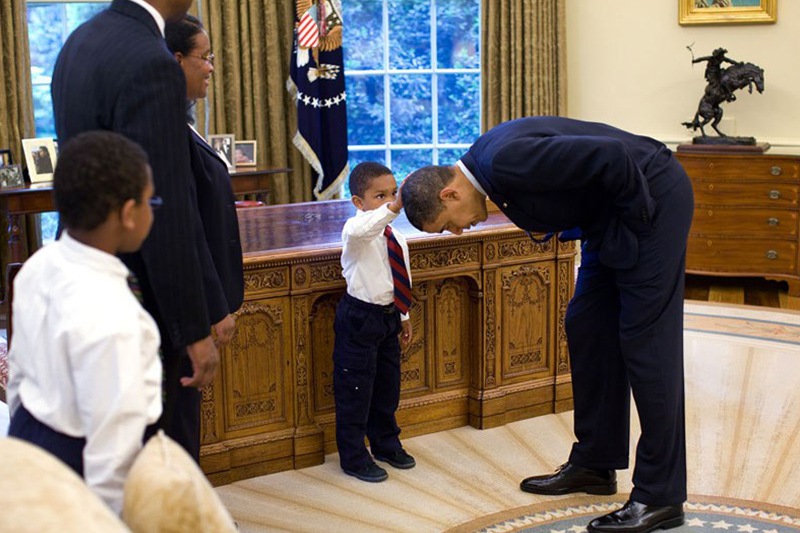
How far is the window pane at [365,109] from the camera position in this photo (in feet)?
27.4

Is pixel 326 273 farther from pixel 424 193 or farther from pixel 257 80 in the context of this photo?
pixel 257 80

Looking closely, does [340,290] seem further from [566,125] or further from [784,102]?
[784,102]

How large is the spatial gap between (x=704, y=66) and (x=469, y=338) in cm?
445

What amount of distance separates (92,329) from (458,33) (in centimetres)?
706

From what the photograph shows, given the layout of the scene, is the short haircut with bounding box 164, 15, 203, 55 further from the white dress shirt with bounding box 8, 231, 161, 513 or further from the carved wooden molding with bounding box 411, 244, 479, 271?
the carved wooden molding with bounding box 411, 244, 479, 271

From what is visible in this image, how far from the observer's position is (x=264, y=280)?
3994 millimetres

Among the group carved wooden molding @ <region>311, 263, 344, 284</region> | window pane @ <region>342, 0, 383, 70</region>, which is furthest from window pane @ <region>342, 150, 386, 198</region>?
carved wooden molding @ <region>311, 263, 344, 284</region>

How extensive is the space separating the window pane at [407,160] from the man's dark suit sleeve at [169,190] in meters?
6.22

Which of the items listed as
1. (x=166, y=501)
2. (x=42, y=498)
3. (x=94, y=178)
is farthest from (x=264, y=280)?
(x=42, y=498)

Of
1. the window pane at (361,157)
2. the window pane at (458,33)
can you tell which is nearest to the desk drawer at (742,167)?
the window pane at (458,33)

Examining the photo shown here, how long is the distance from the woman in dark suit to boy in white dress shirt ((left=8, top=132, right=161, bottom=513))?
0.66 m

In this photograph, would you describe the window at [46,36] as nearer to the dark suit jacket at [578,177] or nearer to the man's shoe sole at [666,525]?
the dark suit jacket at [578,177]

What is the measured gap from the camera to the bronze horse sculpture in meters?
7.36

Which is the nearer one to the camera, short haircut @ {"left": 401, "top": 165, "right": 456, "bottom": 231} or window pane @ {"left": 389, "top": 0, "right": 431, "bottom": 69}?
short haircut @ {"left": 401, "top": 165, "right": 456, "bottom": 231}
